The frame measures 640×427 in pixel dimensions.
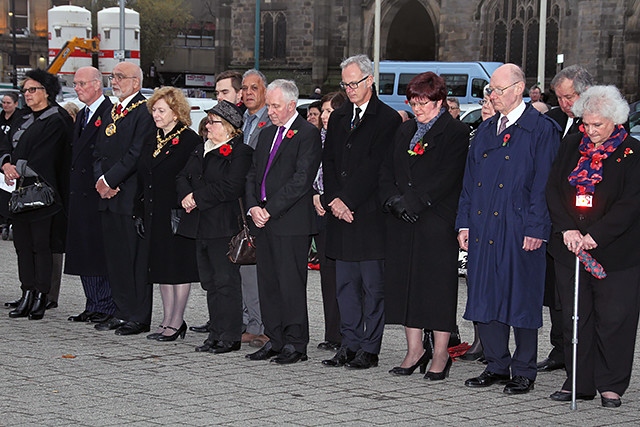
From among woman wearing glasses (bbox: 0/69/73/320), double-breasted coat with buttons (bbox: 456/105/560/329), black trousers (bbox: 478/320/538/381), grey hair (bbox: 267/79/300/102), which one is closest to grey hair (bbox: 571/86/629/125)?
double-breasted coat with buttons (bbox: 456/105/560/329)

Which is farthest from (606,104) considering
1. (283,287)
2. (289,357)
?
(289,357)

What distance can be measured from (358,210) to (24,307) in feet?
12.8

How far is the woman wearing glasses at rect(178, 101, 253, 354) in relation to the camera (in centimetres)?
945

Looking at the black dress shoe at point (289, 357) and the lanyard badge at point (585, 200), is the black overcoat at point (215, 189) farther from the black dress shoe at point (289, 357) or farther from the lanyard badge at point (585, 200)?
the lanyard badge at point (585, 200)

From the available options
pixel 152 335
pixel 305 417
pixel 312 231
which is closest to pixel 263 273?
pixel 312 231

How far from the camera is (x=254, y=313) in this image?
989cm

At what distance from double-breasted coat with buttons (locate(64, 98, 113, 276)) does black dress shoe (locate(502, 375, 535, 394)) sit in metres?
4.23

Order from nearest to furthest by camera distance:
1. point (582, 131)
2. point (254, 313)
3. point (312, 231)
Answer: point (582, 131) < point (312, 231) < point (254, 313)

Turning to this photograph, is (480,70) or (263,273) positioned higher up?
(480,70)

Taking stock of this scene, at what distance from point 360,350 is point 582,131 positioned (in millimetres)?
2359

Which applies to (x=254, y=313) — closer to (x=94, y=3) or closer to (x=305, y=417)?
(x=305, y=417)

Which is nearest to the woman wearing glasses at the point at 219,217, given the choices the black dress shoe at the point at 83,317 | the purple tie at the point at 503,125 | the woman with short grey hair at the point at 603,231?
the black dress shoe at the point at 83,317

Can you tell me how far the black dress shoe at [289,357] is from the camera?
9016 millimetres

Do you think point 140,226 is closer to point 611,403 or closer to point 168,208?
point 168,208
